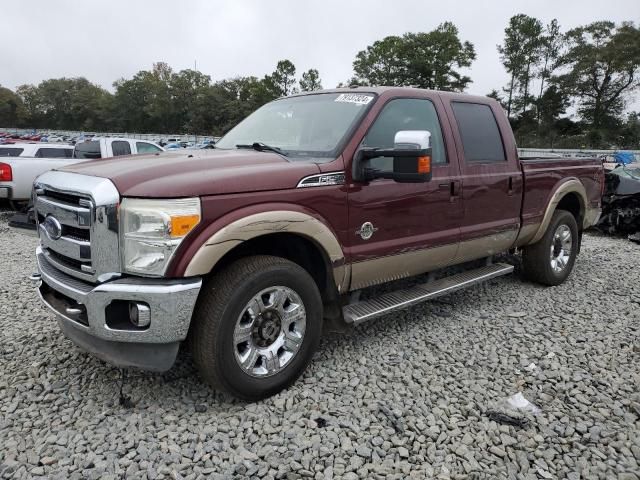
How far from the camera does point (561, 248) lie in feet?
17.5

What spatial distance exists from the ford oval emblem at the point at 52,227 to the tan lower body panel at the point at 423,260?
1.83 metres

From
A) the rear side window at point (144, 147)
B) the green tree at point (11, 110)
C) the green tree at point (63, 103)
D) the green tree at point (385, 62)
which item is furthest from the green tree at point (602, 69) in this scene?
the green tree at point (11, 110)

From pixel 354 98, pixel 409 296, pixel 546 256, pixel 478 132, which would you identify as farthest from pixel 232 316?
pixel 546 256

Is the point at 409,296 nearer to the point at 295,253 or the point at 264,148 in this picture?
the point at 295,253

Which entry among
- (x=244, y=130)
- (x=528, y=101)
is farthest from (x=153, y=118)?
(x=244, y=130)

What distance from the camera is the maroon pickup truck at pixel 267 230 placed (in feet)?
8.13

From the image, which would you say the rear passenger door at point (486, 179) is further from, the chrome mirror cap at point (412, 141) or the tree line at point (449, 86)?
the tree line at point (449, 86)

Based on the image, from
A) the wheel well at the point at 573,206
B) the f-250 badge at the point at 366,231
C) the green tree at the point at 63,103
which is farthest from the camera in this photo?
the green tree at the point at 63,103

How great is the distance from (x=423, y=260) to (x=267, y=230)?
1.54 m

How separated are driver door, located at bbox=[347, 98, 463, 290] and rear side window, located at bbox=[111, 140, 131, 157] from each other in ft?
28.8

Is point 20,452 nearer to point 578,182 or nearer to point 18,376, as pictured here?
point 18,376

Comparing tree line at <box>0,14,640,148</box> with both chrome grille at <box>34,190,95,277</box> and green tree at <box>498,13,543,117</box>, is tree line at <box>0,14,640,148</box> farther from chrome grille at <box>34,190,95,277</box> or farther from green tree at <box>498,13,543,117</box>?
chrome grille at <box>34,190,95,277</box>

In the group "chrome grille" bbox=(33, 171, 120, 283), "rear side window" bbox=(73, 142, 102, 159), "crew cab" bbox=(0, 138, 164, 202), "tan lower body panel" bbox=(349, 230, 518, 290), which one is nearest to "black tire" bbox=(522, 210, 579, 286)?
"tan lower body panel" bbox=(349, 230, 518, 290)

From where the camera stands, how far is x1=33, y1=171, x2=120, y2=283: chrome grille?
2.46 metres
